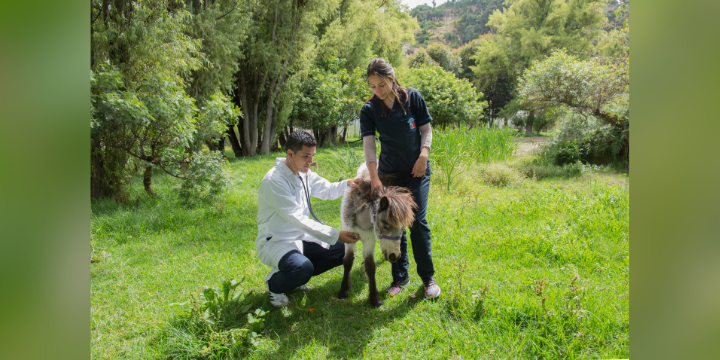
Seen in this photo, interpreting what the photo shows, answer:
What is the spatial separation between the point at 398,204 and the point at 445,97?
15.9m

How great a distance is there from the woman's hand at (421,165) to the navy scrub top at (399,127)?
15cm

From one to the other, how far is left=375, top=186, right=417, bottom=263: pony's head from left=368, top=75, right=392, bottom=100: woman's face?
0.90 m

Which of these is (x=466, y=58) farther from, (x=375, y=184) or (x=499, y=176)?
(x=375, y=184)

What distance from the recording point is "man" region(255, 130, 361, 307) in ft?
10.4

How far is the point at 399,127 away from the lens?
3361 millimetres

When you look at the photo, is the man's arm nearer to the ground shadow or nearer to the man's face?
the man's face

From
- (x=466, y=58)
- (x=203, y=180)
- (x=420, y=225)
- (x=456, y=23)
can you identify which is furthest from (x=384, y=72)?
(x=456, y=23)

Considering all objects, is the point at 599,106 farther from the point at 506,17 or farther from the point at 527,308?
the point at 506,17

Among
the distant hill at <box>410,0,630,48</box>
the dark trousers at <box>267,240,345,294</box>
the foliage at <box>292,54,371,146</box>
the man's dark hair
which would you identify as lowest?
the dark trousers at <box>267,240,345,294</box>

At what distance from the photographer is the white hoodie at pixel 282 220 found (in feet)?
10.4

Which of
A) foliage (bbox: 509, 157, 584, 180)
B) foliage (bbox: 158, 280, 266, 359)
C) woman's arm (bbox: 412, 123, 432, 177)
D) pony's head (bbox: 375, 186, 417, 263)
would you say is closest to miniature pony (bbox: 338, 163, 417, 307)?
pony's head (bbox: 375, 186, 417, 263)
